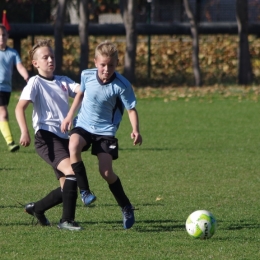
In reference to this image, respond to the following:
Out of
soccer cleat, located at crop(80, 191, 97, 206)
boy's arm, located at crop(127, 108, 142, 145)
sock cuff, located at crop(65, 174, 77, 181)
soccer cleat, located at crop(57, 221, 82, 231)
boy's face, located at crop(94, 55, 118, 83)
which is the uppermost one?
boy's face, located at crop(94, 55, 118, 83)

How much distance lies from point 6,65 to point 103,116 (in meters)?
5.85

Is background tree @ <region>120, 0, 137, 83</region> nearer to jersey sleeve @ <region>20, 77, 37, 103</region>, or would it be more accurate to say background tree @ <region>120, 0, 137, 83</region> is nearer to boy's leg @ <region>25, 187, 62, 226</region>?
jersey sleeve @ <region>20, 77, 37, 103</region>

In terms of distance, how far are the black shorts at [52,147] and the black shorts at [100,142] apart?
15cm

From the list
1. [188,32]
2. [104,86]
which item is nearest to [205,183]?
[104,86]

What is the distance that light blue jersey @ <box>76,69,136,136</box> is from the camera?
6711 millimetres

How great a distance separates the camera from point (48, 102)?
6.81 metres

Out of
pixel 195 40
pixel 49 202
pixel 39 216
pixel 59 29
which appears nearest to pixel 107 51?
pixel 49 202

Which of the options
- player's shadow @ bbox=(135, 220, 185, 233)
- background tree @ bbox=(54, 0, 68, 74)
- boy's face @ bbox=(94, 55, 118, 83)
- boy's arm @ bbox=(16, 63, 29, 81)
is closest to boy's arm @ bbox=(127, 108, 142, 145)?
boy's face @ bbox=(94, 55, 118, 83)

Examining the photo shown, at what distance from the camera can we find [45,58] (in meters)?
6.75

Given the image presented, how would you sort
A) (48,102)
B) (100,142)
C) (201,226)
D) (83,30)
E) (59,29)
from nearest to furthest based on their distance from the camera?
(201,226)
(100,142)
(48,102)
(59,29)
(83,30)

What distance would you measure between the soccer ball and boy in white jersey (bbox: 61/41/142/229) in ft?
1.97

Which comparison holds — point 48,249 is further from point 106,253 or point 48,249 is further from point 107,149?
point 107,149

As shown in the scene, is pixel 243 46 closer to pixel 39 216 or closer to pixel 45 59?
pixel 45 59

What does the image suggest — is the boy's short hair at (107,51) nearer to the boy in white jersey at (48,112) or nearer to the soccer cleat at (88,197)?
the boy in white jersey at (48,112)
